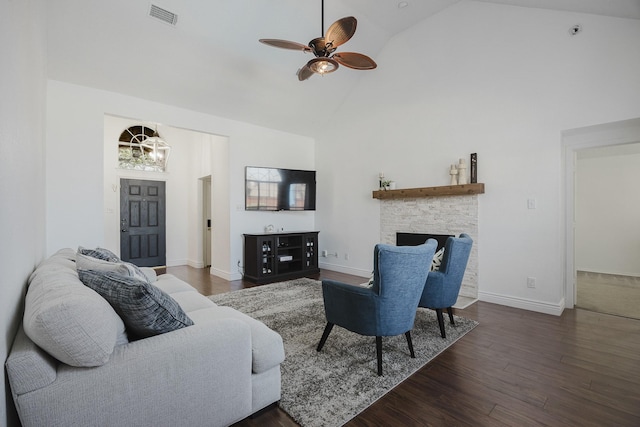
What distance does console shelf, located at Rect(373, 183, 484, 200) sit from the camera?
3.95 m

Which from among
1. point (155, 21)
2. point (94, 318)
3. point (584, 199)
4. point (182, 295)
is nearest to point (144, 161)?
point (155, 21)

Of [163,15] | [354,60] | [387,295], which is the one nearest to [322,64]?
[354,60]

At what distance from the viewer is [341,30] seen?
2.63 m

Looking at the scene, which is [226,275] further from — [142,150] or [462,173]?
[462,173]

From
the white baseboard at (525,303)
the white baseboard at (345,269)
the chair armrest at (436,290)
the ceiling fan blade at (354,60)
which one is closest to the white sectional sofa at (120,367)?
the chair armrest at (436,290)

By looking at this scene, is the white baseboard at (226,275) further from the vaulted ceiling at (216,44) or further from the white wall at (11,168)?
the white wall at (11,168)

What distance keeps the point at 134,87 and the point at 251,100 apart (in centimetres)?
166

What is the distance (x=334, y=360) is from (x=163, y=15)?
399 cm

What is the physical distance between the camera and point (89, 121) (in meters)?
3.79

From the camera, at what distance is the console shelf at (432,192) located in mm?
3947

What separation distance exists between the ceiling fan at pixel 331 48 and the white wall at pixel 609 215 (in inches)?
220

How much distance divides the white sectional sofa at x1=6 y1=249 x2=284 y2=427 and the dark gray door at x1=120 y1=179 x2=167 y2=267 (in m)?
5.01

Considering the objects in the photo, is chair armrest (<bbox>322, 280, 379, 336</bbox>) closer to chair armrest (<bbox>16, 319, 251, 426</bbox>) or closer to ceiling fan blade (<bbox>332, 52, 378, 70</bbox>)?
chair armrest (<bbox>16, 319, 251, 426</bbox>)

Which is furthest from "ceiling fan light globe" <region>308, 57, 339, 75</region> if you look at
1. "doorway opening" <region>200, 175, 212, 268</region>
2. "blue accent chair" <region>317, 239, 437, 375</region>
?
"doorway opening" <region>200, 175, 212, 268</region>
